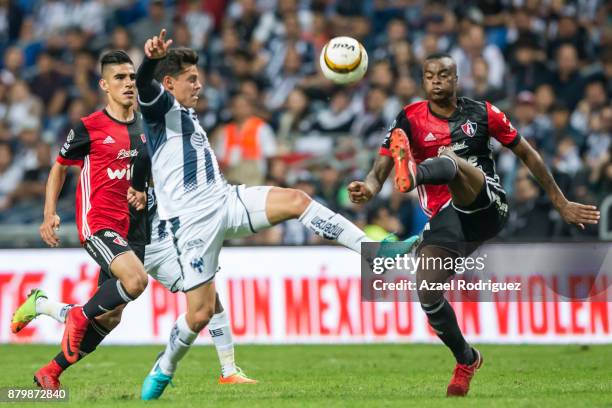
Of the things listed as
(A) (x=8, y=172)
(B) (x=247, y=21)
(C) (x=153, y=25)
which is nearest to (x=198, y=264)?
(A) (x=8, y=172)

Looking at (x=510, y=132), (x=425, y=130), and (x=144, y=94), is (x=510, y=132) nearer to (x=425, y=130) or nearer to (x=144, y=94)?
(x=425, y=130)

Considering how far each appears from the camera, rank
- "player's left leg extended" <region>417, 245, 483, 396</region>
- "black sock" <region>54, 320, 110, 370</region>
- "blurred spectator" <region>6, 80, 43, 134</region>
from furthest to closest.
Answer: "blurred spectator" <region>6, 80, 43, 134</region>, "black sock" <region>54, 320, 110, 370</region>, "player's left leg extended" <region>417, 245, 483, 396</region>

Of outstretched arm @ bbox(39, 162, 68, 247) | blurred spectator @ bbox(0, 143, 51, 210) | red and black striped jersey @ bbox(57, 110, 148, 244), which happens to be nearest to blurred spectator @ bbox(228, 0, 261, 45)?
blurred spectator @ bbox(0, 143, 51, 210)

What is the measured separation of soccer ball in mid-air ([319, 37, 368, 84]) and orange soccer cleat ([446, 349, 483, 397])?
2495 mm

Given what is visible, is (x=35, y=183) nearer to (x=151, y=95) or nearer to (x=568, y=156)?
(x=568, y=156)

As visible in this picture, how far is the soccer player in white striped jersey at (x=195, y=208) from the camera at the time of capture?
881 cm

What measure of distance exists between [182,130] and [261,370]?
394 cm

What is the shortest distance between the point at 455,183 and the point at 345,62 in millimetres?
1630

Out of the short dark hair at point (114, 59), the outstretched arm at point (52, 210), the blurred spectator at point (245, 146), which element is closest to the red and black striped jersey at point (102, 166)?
the outstretched arm at point (52, 210)

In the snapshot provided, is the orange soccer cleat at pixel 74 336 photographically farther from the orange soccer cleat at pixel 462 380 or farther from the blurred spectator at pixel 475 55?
the blurred spectator at pixel 475 55

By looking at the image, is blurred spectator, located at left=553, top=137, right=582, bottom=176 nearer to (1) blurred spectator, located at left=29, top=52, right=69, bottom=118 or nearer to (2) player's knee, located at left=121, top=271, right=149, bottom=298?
(2) player's knee, located at left=121, top=271, right=149, bottom=298

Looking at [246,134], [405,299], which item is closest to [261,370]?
[405,299]

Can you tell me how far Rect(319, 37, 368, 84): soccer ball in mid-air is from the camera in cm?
1013

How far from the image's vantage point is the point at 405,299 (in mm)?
15164
